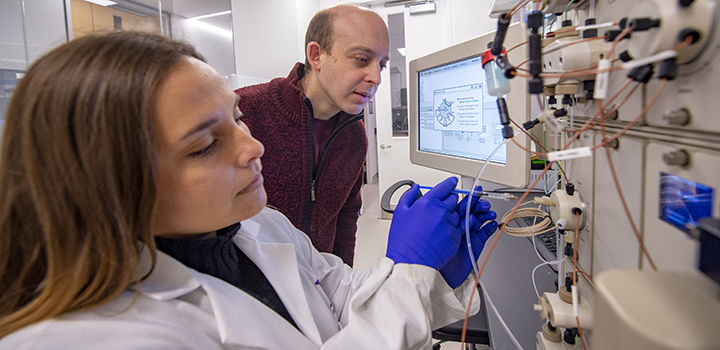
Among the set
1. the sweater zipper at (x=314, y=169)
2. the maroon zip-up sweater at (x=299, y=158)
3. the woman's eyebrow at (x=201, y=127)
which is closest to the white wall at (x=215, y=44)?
the maroon zip-up sweater at (x=299, y=158)

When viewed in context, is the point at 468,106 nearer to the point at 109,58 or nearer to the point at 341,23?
the point at 341,23

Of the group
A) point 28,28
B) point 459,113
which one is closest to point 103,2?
point 28,28

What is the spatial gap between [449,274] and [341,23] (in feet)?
3.02

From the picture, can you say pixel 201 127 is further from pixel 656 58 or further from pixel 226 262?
pixel 656 58

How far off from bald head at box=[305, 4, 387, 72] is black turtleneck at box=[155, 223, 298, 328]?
0.82 meters

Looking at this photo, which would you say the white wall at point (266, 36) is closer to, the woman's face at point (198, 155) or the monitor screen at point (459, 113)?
the monitor screen at point (459, 113)

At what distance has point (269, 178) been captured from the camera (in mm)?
1297

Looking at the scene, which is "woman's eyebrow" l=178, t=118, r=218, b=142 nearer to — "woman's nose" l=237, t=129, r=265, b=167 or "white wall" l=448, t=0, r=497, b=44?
"woman's nose" l=237, t=129, r=265, b=167

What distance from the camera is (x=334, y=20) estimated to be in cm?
127

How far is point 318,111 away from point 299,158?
8.0 inches

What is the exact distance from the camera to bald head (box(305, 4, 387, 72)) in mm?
1254

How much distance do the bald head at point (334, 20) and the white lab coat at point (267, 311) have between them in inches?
27.4

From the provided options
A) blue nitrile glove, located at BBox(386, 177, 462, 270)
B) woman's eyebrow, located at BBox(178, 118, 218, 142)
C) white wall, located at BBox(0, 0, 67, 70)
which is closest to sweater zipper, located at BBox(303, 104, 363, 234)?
blue nitrile glove, located at BBox(386, 177, 462, 270)

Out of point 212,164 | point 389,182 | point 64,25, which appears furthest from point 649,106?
point 389,182
